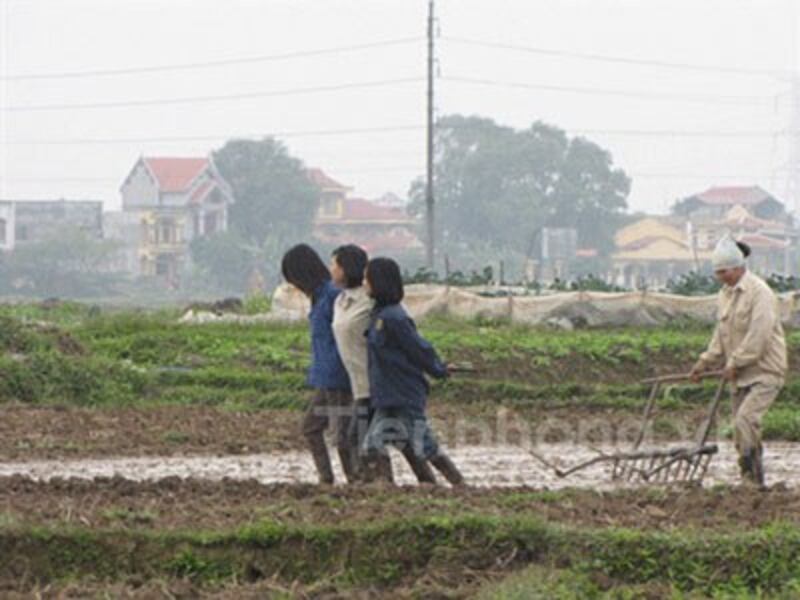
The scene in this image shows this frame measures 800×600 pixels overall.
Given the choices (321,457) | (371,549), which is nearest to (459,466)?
(321,457)

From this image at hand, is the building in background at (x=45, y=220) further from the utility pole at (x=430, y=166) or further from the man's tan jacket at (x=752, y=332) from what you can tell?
the man's tan jacket at (x=752, y=332)

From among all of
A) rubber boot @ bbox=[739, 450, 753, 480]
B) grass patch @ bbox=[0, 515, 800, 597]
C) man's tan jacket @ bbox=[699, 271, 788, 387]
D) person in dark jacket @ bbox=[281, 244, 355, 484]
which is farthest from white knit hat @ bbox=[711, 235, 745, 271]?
grass patch @ bbox=[0, 515, 800, 597]

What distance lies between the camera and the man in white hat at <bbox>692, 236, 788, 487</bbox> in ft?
40.9

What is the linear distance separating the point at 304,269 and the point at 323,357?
559 millimetres

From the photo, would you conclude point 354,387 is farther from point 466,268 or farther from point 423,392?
point 466,268

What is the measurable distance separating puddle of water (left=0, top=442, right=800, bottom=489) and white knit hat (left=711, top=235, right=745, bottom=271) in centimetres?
185

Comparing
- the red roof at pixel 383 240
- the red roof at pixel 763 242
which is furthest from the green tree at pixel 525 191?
the red roof at pixel 763 242

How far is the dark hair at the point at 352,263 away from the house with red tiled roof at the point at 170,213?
196 feet

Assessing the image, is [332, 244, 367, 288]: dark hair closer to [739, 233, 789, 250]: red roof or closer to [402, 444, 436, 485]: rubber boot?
[402, 444, 436, 485]: rubber boot

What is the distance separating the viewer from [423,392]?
1214 cm

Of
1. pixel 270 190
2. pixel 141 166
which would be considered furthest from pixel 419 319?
pixel 141 166

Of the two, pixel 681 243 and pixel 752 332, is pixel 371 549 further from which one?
pixel 681 243

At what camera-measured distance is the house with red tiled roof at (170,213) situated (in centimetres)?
7381

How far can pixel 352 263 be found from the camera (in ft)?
39.8
